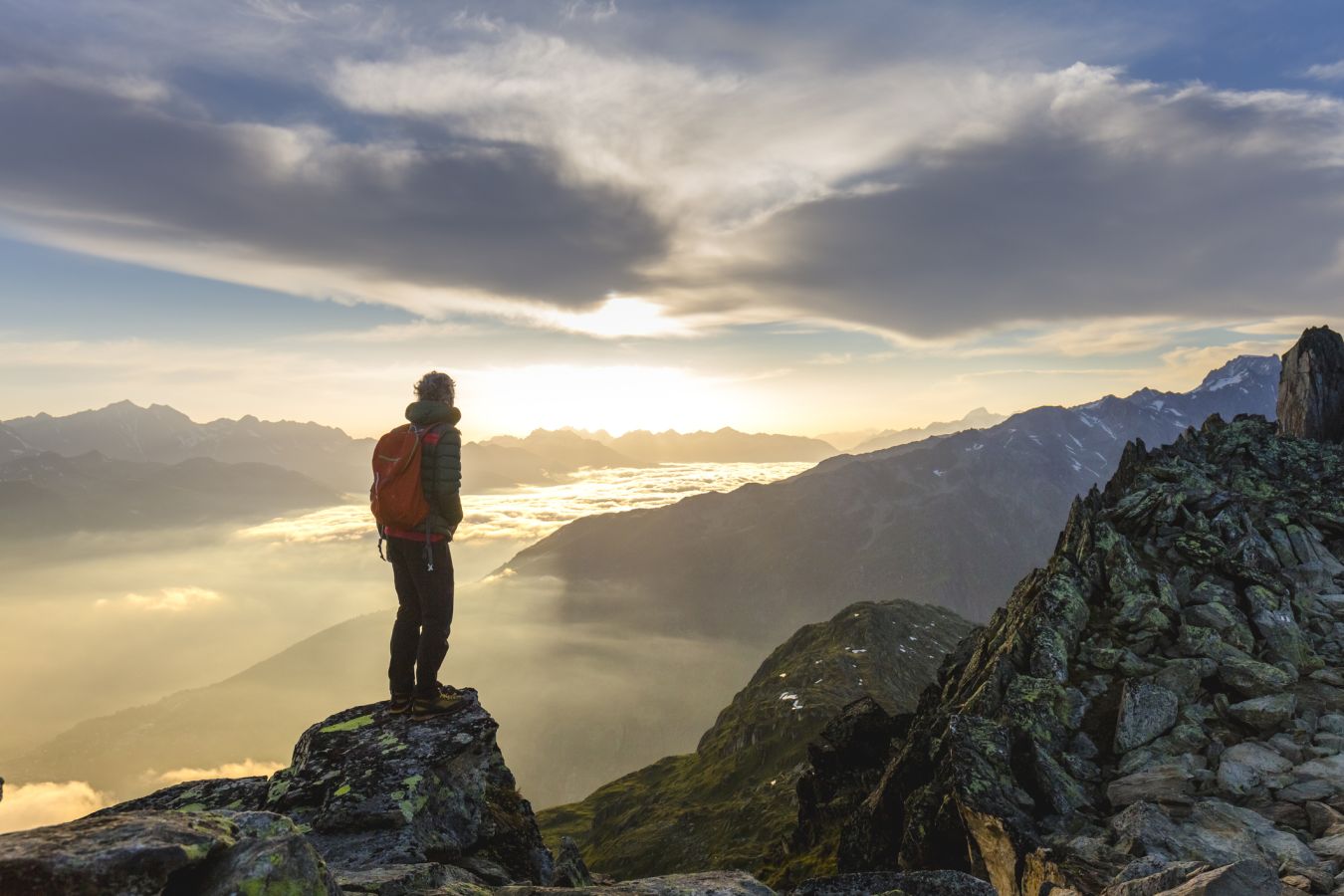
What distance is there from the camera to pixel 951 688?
4056 cm

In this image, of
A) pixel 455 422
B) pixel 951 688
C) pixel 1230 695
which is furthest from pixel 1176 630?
pixel 455 422

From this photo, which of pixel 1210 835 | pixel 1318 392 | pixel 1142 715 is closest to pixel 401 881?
pixel 1210 835

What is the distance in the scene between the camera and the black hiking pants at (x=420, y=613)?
15023 millimetres

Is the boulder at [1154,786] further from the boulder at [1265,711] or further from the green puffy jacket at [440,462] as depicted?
the green puffy jacket at [440,462]

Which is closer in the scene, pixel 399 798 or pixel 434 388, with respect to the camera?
pixel 399 798

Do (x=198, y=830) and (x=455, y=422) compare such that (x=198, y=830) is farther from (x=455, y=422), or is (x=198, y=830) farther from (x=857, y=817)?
(x=857, y=817)

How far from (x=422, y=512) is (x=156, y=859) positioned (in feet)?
28.7

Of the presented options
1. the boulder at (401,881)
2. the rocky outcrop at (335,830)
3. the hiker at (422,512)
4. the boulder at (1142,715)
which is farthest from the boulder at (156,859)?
the boulder at (1142,715)

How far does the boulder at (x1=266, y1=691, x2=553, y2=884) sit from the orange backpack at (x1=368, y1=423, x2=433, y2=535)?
16.3ft

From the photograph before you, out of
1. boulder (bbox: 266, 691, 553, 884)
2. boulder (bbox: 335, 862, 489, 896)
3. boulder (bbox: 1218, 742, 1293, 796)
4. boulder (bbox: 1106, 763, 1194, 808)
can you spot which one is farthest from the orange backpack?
boulder (bbox: 1218, 742, 1293, 796)

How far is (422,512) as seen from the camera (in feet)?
48.3

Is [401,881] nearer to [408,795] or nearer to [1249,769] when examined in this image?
[408,795]

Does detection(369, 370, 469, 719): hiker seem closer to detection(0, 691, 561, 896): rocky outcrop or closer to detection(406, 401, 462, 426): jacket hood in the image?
detection(406, 401, 462, 426): jacket hood

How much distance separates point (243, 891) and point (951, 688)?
41539 mm
